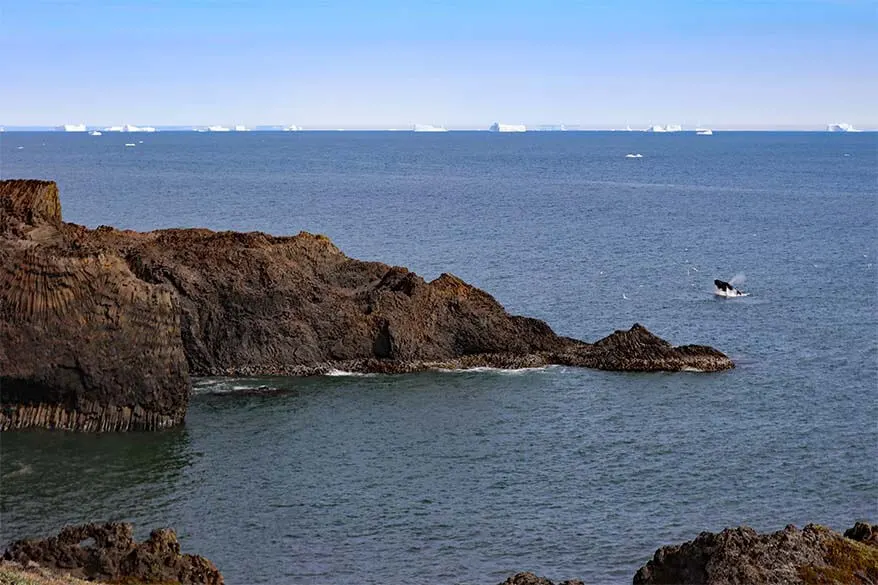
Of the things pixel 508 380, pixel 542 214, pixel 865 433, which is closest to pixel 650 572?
pixel 865 433

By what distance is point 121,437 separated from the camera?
5316 cm

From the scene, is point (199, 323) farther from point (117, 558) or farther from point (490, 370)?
point (117, 558)

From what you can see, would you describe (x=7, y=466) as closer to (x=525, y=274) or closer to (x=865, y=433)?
(x=865, y=433)

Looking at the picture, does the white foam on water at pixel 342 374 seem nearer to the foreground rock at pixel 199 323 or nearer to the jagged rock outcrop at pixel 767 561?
the foreground rock at pixel 199 323

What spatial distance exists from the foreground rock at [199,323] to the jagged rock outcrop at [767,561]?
2903 centimetres

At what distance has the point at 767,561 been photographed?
30.5m

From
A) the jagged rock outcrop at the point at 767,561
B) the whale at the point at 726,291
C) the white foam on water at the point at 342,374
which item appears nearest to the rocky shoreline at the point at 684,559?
the jagged rock outcrop at the point at 767,561

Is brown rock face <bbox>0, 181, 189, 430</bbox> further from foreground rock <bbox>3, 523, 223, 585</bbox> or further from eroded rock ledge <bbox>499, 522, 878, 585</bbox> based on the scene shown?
eroded rock ledge <bbox>499, 522, 878, 585</bbox>

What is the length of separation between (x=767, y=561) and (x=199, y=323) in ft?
132

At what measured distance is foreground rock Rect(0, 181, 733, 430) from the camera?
53781mm

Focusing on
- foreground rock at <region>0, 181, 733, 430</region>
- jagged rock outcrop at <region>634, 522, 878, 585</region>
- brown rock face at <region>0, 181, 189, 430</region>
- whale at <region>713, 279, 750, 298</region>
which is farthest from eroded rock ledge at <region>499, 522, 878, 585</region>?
whale at <region>713, 279, 750, 298</region>

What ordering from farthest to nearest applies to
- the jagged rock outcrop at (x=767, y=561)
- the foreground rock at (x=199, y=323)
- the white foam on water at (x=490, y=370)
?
the white foam on water at (x=490, y=370) → the foreground rock at (x=199, y=323) → the jagged rock outcrop at (x=767, y=561)

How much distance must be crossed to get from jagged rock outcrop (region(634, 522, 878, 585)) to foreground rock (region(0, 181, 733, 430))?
29029 mm

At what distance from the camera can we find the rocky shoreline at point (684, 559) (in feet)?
99.3
